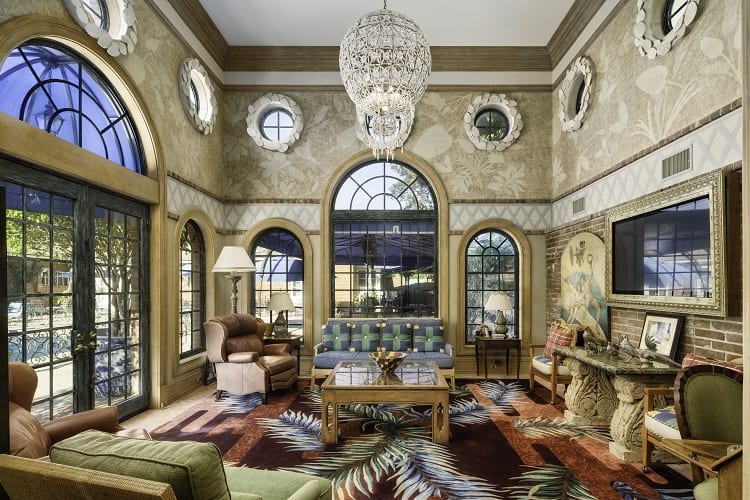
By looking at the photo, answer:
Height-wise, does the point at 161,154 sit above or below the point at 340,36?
below

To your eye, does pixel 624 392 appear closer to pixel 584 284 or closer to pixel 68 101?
pixel 584 284

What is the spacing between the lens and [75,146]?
12.1 ft

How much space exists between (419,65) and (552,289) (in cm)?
429

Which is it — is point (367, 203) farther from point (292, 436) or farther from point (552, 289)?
point (292, 436)

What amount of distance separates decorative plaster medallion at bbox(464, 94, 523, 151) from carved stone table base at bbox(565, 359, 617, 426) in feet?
12.6

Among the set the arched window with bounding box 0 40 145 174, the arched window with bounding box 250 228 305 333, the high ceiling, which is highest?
the high ceiling

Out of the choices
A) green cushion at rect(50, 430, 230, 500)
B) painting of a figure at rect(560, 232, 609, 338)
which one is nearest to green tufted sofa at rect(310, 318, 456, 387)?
painting of a figure at rect(560, 232, 609, 338)

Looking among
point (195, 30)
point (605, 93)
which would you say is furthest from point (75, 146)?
point (605, 93)

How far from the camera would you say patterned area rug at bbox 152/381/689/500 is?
3.07m

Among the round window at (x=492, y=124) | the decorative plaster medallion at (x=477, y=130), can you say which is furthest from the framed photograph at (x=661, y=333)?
the round window at (x=492, y=124)

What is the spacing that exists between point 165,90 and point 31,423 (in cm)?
415

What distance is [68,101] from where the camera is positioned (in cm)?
391

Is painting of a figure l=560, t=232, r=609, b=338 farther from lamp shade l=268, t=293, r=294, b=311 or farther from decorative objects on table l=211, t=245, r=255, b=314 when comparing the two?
decorative objects on table l=211, t=245, r=255, b=314

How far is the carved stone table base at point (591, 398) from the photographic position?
4.36 meters
